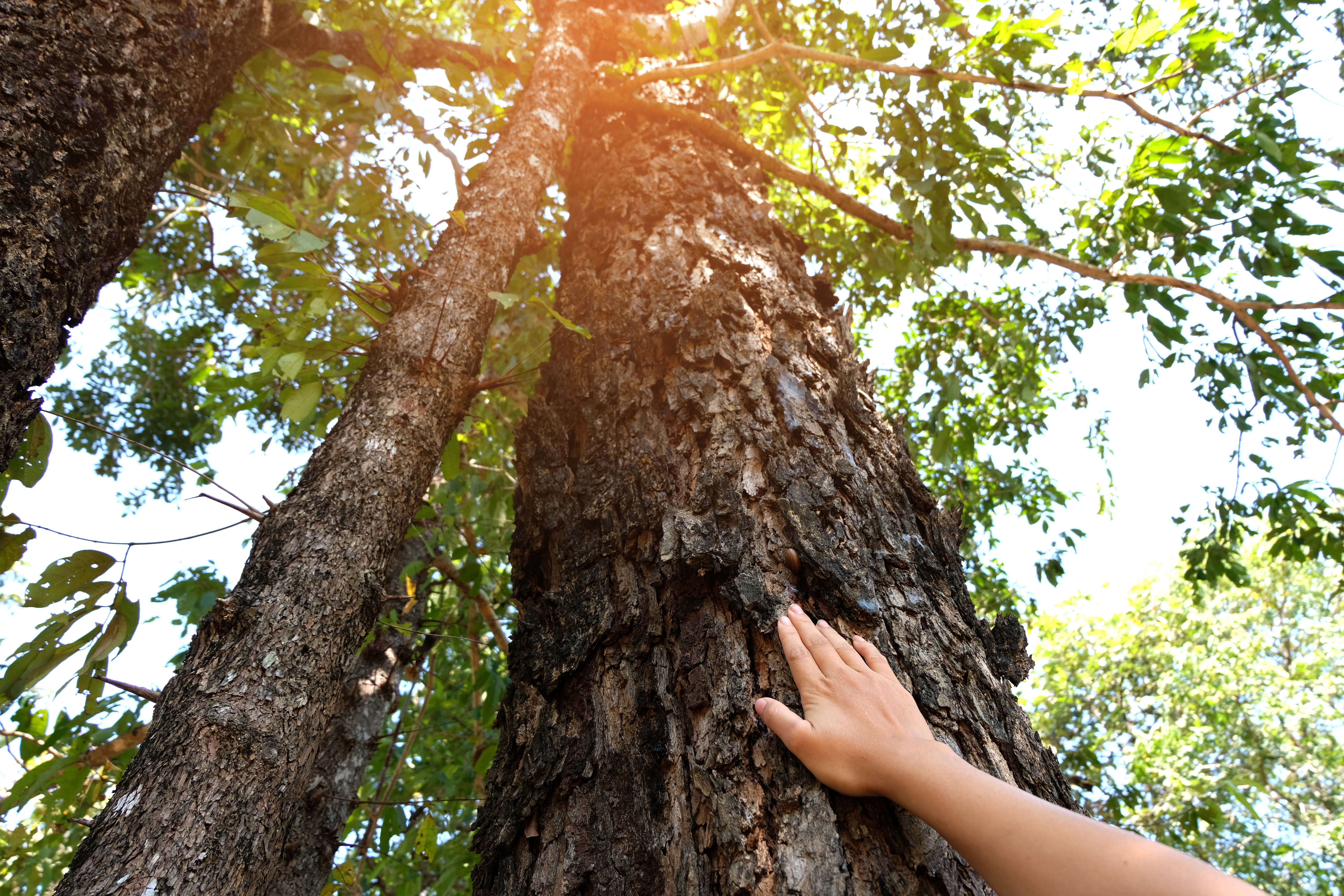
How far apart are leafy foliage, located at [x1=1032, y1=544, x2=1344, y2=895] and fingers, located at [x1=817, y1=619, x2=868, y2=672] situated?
525 inches

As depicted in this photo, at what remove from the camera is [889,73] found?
104 inches

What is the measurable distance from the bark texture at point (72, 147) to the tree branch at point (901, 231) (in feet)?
5.19

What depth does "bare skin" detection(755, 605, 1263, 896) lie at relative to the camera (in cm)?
82

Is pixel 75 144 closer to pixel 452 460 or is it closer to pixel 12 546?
pixel 12 546

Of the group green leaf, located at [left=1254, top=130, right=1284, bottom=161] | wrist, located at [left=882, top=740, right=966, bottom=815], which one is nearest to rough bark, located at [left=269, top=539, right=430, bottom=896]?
wrist, located at [left=882, top=740, right=966, bottom=815]

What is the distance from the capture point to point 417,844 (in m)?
2.13

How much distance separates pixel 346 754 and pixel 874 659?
8.65ft

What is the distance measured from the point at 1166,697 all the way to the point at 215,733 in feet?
60.2

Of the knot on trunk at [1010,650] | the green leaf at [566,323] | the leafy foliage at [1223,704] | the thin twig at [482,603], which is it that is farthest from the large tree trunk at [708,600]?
the leafy foliage at [1223,704]

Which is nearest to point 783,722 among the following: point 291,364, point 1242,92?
point 291,364

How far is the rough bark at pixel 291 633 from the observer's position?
0.93 m

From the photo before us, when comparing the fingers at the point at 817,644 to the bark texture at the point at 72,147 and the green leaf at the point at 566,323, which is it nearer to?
the green leaf at the point at 566,323

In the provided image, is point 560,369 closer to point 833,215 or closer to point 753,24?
point 833,215

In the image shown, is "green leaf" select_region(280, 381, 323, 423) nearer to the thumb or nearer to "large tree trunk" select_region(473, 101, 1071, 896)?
"large tree trunk" select_region(473, 101, 1071, 896)
